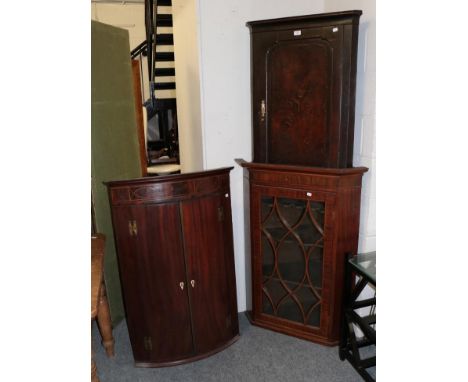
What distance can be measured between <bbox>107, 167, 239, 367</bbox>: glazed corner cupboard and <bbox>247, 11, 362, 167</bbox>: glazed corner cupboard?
446 millimetres

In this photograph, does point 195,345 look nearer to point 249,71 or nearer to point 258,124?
point 258,124

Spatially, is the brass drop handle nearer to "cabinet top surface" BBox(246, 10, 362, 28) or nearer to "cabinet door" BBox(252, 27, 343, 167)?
"cabinet door" BBox(252, 27, 343, 167)

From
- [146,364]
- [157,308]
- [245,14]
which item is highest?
[245,14]

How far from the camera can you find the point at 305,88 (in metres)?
2.12

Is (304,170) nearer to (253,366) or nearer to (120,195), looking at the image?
(120,195)

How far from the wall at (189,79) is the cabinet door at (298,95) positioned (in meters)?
0.40

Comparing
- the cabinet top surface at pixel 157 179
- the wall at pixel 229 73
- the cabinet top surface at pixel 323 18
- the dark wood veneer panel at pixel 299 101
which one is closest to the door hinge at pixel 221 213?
the cabinet top surface at pixel 157 179

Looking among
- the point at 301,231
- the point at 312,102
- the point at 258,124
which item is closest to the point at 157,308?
the point at 301,231

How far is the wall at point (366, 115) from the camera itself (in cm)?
200

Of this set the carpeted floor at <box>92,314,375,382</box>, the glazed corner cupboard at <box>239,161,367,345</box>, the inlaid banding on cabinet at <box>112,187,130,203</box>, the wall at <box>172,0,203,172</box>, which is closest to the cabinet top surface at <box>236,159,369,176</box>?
the glazed corner cupboard at <box>239,161,367,345</box>

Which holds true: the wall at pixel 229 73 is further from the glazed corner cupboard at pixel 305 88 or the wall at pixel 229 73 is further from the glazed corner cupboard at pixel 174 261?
the glazed corner cupboard at pixel 174 261

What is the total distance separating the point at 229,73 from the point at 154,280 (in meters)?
1.35
